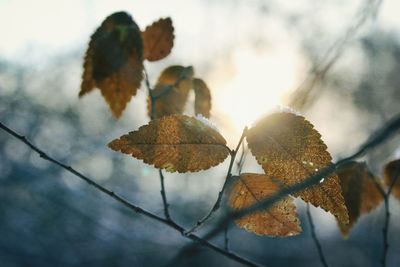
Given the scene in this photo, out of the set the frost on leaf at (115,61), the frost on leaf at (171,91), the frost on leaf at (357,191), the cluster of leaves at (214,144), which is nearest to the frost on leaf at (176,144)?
the cluster of leaves at (214,144)

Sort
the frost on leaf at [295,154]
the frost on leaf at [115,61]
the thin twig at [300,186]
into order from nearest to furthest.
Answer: the thin twig at [300,186]
the frost on leaf at [295,154]
the frost on leaf at [115,61]

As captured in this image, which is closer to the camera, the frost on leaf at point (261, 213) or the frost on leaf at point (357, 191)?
the frost on leaf at point (261, 213)

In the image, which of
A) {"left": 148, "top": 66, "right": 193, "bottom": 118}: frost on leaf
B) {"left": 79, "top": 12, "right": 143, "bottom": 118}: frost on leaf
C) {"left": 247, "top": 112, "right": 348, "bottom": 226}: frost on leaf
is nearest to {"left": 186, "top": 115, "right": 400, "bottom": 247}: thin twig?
{"left": 247, "top": 112, "right": 348, "bottom": 226}: frost on leaf

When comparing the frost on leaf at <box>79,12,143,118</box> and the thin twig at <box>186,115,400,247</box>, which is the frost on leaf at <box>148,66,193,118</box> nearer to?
the frost on leaf at <box>79,12,143,118</box>

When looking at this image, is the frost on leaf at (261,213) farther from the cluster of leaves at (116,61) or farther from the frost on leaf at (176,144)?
the cluster of leaves at (116,61)

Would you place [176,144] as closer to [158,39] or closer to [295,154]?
[295,154]

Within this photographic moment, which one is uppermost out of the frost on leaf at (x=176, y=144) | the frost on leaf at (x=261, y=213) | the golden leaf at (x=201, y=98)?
the golden leaf at (x=201, y=98)

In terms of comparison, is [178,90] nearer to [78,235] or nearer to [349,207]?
[349,207]
